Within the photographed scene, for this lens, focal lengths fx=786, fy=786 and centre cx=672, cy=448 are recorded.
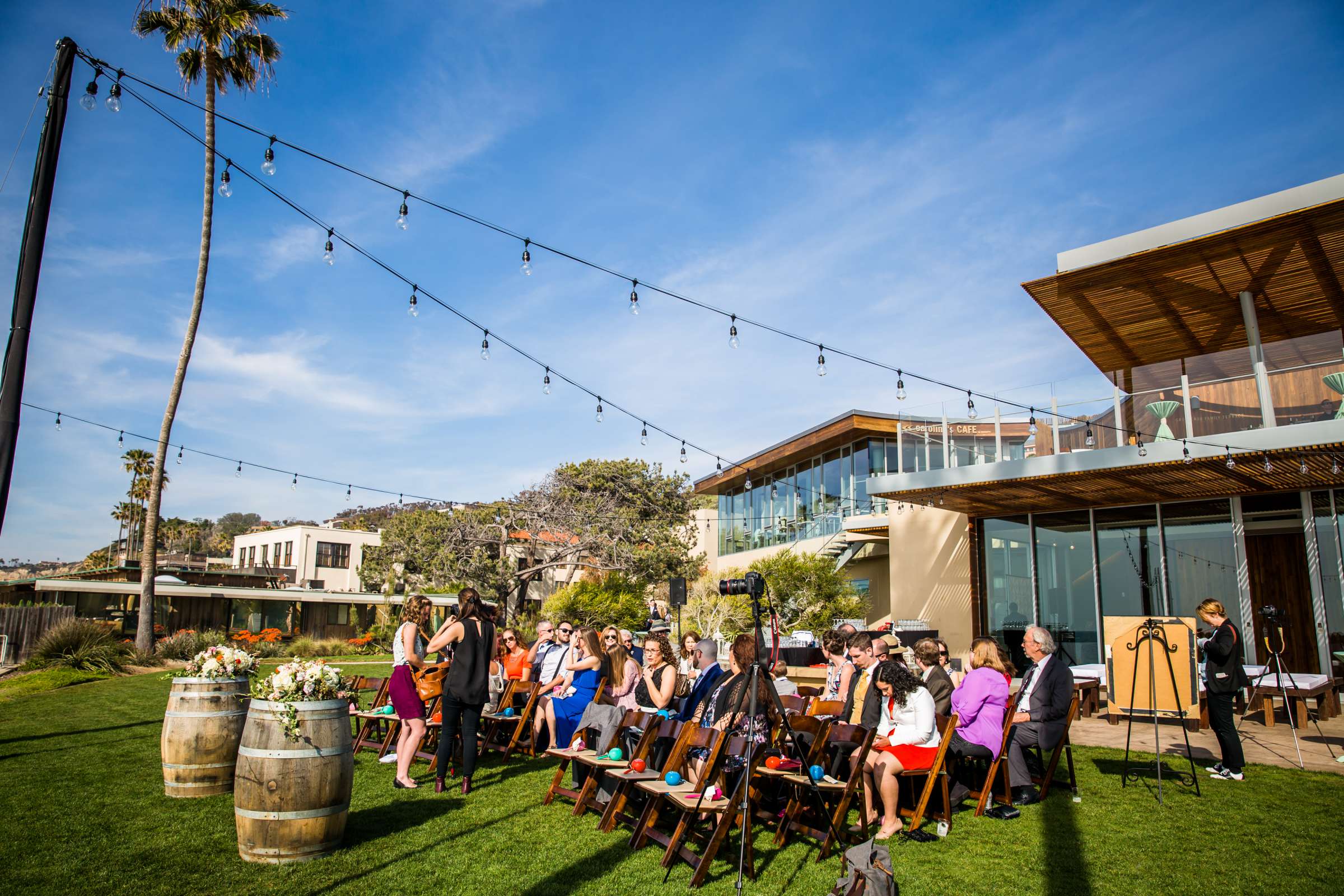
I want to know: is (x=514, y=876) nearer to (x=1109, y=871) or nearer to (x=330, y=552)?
(x=1109, y=871)

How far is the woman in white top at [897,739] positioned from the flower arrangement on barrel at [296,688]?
3354 millimetres

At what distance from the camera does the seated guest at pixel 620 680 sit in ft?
23.1

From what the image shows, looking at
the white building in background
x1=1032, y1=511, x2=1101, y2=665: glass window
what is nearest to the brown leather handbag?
x1=1032, y1=511, x2=1101, y2=665: glass window

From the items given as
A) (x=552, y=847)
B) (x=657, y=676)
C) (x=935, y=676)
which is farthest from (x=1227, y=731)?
(x=552, y=847)

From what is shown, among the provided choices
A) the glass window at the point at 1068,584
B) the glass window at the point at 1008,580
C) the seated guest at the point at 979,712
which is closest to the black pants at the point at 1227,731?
the seated guest at the point at 979,712

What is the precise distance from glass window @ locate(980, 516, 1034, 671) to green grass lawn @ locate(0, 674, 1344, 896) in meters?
8.46

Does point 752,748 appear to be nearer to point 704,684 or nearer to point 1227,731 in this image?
point 704,684

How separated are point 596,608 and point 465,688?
666 inches

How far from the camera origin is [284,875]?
407 centimetres

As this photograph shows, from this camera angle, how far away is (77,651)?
14.9 metres

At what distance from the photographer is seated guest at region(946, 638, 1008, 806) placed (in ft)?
19.0

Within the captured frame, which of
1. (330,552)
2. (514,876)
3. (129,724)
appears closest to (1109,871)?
(514,876)

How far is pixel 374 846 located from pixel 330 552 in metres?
46.5

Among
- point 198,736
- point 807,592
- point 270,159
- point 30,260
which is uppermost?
point 270,159
